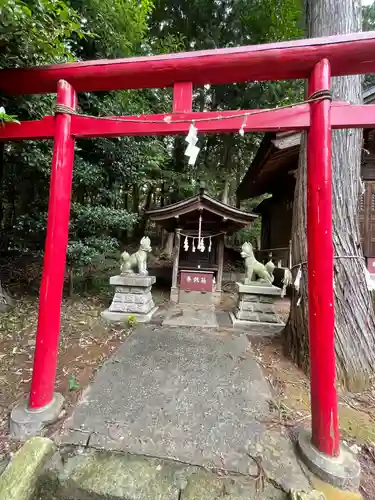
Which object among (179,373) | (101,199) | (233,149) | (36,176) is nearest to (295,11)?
(233,149)

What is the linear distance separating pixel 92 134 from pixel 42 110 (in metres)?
2.25

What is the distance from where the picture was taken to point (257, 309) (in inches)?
195

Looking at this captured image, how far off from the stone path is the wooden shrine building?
169 inches

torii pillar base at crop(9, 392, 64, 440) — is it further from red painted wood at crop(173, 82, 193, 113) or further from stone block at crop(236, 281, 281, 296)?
stone block at crop(236, 281, 281, 296)

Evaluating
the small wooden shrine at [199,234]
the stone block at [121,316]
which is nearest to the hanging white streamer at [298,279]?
the stone block at [121,316]

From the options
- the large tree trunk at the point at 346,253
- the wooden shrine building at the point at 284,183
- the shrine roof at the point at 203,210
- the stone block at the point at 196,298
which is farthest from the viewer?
the shrine roof at the point at 203,210

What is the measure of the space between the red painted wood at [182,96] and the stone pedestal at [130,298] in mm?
3605

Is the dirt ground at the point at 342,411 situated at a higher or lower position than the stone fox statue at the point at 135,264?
lower

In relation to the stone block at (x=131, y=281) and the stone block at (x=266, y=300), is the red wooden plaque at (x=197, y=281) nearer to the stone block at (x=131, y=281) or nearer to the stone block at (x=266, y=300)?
the stone block at (x=131, y=281)

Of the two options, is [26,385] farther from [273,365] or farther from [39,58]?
[39,58]

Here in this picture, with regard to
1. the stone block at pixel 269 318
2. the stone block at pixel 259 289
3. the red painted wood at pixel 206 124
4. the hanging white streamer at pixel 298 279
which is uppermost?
the red painted wood at pixel 206 124

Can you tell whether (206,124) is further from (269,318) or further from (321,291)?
(269,318)

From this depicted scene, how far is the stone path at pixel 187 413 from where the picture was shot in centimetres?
191

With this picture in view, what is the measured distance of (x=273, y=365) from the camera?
331 cm
